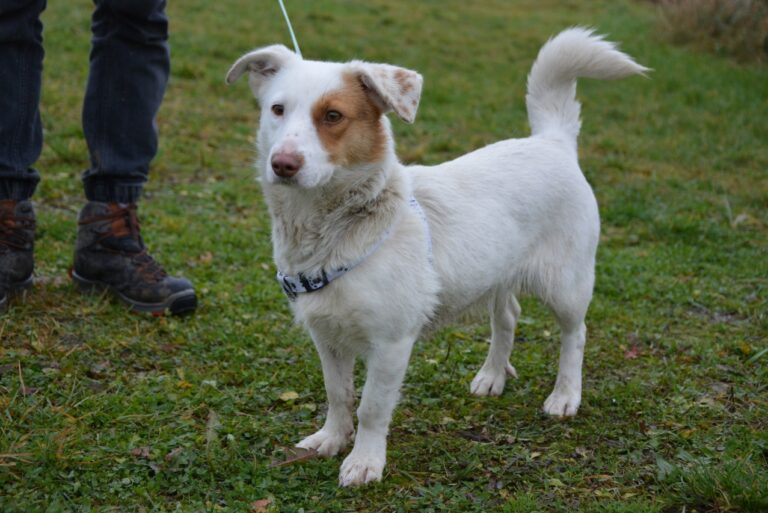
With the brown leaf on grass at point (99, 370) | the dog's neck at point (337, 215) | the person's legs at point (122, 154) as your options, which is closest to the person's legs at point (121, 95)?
the person's legs at point (122, 154)

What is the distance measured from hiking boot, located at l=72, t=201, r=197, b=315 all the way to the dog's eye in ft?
5.46

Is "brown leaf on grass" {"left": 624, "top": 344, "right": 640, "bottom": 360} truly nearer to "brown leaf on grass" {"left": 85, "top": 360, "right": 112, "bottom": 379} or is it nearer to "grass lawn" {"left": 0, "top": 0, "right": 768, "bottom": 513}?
"grass lawn" {"left": 0, "top": 0, "right": 768, "bottom": 513}

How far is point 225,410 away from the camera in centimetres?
337

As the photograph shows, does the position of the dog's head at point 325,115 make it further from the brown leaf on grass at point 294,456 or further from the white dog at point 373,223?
the brown leaf on grass at point 294,456

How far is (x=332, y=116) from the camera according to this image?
286cm

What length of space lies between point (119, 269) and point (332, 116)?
1.79m

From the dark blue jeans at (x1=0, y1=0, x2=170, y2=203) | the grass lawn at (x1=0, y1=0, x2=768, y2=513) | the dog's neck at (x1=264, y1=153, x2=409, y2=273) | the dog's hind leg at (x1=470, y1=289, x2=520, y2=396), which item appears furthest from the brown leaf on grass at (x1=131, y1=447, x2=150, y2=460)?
the dark blue jeans at (x1=0, y1=0, x2=170, y2=203)

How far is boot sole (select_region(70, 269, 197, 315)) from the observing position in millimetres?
4145

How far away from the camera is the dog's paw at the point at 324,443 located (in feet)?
10.4

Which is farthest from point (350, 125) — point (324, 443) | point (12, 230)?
point (12, 230)

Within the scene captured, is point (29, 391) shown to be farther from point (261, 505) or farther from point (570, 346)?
point (570, 346)

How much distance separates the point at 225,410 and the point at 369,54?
793cm

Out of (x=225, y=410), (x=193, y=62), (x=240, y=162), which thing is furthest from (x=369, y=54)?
(x=225, y=410)

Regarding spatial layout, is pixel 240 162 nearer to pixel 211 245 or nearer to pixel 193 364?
pixel 211 245
